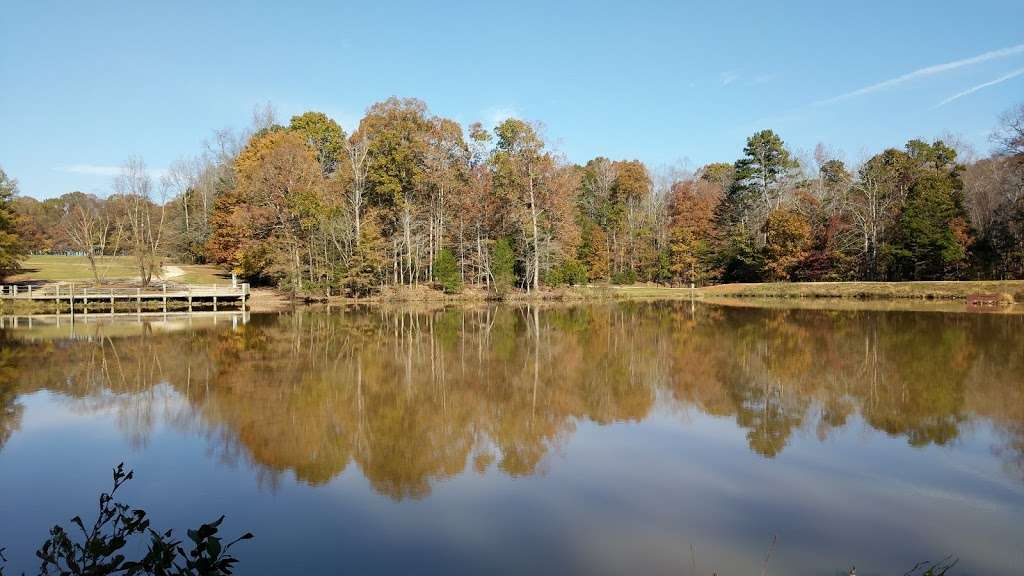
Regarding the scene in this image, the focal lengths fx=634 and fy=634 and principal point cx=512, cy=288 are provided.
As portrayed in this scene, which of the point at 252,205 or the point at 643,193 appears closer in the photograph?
the point at 252,205

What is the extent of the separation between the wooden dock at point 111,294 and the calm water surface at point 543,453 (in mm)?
17981

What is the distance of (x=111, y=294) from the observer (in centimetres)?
3416

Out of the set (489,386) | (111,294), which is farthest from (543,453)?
(111,294)

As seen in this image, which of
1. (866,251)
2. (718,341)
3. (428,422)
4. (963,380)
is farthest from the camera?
(866,251)

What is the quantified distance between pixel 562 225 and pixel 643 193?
21.2 meters

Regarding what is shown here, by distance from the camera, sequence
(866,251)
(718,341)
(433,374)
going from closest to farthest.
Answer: (433,374) < (718,341) < (866,251)

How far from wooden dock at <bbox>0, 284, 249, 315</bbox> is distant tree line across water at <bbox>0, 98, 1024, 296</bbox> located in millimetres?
2377

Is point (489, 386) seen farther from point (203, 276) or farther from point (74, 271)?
point (74, 271)

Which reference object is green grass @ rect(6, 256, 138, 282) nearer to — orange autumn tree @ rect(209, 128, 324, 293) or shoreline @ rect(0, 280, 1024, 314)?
orange autumn tree @ rect(209, 128, 324, 293)

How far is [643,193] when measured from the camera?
59.8 m

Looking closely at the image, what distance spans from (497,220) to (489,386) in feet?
106

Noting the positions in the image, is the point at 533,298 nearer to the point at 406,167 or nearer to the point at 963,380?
the point at 406,167

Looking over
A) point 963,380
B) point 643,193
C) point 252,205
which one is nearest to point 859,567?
point 963,380

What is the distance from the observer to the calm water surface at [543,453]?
18.8 ft
